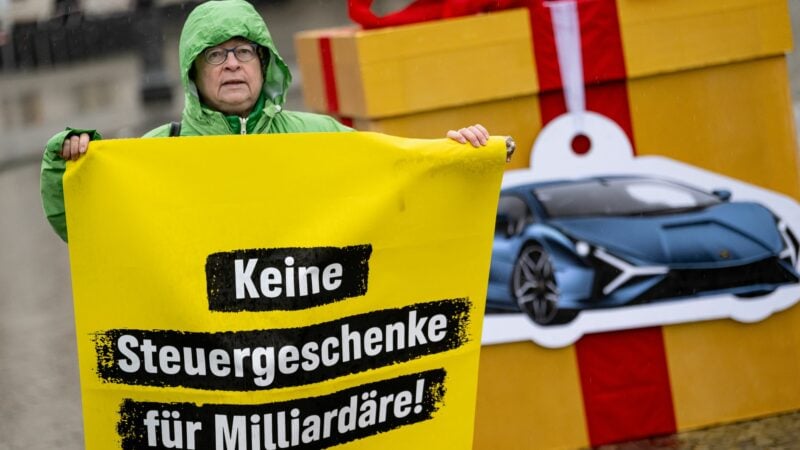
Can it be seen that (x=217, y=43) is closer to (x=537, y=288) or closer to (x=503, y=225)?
(x=503, y=225)

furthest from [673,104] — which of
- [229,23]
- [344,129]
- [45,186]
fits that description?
[45,186]

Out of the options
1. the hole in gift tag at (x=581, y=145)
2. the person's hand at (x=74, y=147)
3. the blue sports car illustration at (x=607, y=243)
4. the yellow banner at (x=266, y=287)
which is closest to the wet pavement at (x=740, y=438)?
the blue sports car illustration at (x=607, y=243)

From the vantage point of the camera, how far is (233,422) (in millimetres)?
3697

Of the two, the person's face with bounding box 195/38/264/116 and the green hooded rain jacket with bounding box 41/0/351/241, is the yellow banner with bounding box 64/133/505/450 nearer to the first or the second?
the green hooded rain jacket with bounding box 41/0/351/241

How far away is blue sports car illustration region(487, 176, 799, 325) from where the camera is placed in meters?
5.43

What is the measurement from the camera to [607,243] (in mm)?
5445

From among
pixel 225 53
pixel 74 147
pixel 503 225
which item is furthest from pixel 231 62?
pixel 503 225

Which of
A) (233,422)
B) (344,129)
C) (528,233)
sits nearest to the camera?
(233,422)

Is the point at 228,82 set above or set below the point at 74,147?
above

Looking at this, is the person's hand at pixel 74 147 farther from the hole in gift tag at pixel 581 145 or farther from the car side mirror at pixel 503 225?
the hole in gift tag at pixel 581 145

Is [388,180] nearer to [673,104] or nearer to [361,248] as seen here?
[361,248]

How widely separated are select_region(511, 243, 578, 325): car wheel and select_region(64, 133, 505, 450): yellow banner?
155 centimetres

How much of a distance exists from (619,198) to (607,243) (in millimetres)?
160

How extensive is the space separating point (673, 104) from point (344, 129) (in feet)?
5.63
